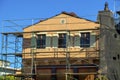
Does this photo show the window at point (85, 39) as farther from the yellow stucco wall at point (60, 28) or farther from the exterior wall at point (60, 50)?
the yellow stucco wall at point (60, 28)

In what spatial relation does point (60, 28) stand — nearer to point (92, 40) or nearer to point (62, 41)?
point (62, 41)

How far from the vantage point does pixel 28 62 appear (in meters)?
36.6

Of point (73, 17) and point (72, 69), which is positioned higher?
point (73, 17)

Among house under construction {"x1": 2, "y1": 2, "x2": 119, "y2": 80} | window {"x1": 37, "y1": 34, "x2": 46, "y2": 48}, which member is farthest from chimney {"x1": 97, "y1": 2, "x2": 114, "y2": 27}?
window {"x1": 37, "y1": 34, "x2": 46, "y2": 48}

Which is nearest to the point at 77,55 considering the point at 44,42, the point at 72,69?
the point at 72,69

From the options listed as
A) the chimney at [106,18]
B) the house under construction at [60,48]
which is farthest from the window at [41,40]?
the chimney at [106,18]

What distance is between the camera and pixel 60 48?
36250 millimetres

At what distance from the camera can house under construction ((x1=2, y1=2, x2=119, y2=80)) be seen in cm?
3483

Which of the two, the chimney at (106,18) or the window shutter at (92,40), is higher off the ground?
the chimney at (106,18)

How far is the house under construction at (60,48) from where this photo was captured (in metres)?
34.8

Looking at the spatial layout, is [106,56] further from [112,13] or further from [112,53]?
[112,13]

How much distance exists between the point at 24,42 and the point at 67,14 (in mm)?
5056

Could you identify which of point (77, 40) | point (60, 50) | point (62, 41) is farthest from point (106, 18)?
point (60, 50)

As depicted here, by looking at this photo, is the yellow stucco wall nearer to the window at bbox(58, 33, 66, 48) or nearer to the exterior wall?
the exterior wall
